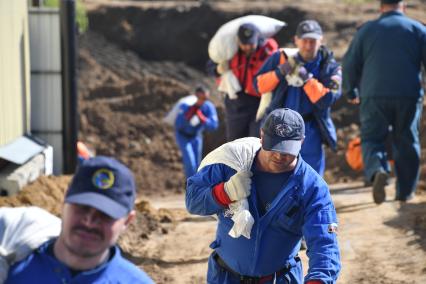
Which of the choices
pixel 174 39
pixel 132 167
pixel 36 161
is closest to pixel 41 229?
pixel 36 161

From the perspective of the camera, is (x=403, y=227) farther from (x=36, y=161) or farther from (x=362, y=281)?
(x=36, y=161)

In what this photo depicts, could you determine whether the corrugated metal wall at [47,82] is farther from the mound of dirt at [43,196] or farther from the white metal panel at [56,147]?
the mound of dirt at [43,196]

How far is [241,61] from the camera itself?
11.1 metres

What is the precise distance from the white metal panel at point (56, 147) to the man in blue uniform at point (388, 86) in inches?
193

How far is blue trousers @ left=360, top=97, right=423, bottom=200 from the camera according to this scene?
1108 cm

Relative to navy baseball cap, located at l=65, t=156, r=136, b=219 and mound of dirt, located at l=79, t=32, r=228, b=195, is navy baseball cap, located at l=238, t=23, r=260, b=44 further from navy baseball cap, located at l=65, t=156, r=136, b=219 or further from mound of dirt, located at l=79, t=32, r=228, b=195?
mound of dirt, located at l=79, t=32, r=228, b=195

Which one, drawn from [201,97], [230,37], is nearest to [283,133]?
[230,37]

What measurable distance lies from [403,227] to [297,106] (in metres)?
1.81

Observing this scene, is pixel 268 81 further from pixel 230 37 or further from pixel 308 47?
pixel 230 37

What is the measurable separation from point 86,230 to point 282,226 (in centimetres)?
231

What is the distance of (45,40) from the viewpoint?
47.3 ft

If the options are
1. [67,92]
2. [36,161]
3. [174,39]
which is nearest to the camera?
[36,161]

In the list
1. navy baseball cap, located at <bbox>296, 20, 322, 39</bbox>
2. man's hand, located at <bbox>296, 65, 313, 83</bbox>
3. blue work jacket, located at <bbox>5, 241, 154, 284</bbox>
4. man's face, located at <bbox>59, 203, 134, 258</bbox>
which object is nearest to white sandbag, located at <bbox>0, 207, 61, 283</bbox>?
blue work jacket, located at <bbox>5, 241, 154, 284</bbox>

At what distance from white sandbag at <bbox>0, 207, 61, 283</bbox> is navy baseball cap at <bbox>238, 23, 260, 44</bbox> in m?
6.75
